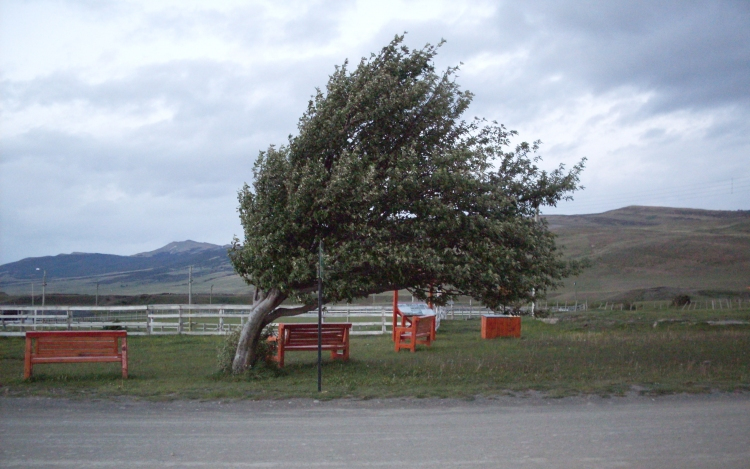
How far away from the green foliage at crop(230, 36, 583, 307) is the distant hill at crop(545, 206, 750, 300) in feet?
170

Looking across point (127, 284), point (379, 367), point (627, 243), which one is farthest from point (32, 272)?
point (379, 367)

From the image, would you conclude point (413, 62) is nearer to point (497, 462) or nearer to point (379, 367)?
point (379, 367)

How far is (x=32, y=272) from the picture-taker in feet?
604

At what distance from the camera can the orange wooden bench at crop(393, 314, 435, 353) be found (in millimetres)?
19039

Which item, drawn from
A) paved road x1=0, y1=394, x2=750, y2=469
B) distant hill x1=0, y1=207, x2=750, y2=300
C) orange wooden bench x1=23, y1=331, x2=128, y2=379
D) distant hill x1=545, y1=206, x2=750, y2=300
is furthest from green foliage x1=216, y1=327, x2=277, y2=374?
distant hill x1=545, y1=206, x2=750, y2=300

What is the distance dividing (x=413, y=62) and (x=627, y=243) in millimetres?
102974

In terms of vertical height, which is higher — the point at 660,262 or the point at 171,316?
the point at 660,262

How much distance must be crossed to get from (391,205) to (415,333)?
680cm

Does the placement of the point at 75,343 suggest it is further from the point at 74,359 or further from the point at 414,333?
the point at 414,333

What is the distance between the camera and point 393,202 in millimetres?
Answer: 13297

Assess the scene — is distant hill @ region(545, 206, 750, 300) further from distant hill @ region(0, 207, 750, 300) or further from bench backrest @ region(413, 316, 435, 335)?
bench backrest @ region(413, 316, 435, 335)

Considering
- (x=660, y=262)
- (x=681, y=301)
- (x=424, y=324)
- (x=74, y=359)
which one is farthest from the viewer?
(x=660, y=262)

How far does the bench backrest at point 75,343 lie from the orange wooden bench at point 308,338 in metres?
3.65

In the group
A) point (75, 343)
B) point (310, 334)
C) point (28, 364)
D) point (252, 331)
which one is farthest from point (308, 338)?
point (28, 364)
